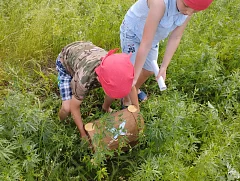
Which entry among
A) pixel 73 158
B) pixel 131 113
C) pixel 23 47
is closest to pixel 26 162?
pixel 73 158

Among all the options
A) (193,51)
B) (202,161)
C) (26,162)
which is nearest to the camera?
(26,162)

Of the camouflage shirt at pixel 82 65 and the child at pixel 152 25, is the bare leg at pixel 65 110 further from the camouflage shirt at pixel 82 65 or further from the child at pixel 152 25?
the child at pixel 152 25

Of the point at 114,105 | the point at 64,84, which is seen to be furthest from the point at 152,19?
the point at 114,105

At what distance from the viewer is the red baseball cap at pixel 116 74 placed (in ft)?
6.67

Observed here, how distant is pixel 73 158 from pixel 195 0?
1434 mm

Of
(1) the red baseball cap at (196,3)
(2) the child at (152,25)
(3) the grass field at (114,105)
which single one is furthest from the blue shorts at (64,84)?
(1) the red baseball cap at (196,3)

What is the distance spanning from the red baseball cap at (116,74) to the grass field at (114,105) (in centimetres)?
40

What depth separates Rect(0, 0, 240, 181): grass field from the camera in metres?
2.19

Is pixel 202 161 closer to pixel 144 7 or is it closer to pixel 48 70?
pixel 144 7

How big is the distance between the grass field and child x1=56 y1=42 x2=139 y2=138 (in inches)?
7.0

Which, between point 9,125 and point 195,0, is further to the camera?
point 9,125

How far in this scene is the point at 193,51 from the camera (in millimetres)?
3191

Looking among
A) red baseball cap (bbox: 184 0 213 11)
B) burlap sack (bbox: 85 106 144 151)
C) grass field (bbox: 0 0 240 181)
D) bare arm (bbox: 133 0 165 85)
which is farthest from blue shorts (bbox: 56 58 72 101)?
red baseball cap (bbox: 184 0 213 11)

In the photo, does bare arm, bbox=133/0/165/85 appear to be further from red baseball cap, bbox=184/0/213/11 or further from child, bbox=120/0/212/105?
red baseball cap, bbox=184/0/213/11
